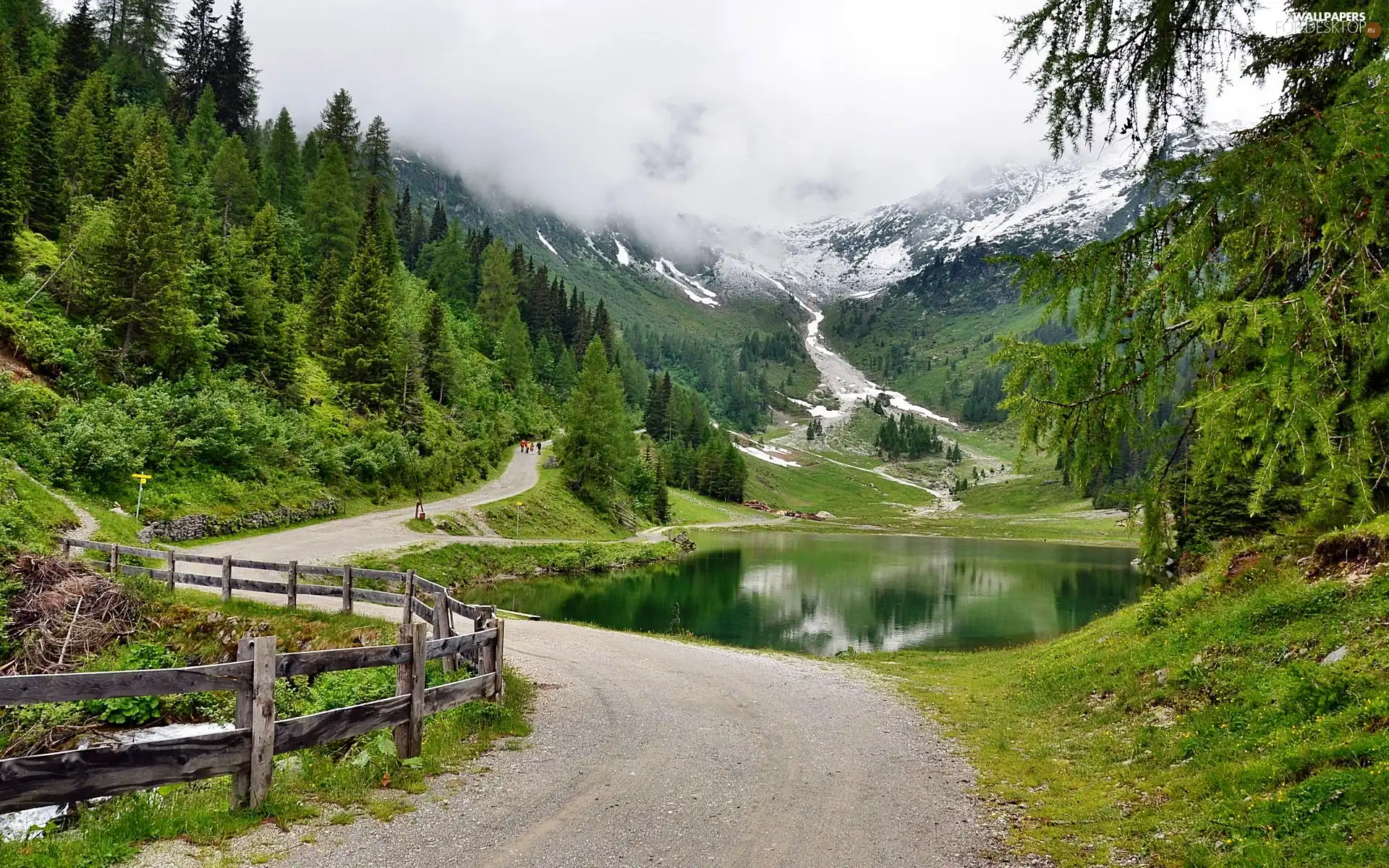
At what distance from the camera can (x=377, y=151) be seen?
349 feet

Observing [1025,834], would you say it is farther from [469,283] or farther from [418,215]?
[418,215]

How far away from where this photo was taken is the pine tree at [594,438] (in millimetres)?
71188

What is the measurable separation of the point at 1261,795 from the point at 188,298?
181ft

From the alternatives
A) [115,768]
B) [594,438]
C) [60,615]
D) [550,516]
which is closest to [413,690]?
[115,768]

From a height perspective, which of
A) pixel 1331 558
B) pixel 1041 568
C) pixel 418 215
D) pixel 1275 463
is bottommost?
pixel 1041 568

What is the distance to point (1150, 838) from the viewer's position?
6.76 m

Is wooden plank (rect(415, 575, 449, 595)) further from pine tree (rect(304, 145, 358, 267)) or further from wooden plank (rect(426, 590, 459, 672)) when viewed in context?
pine tree (rect(304, 145, 358, 267))

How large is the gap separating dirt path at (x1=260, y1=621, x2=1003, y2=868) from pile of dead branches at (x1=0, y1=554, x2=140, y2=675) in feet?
32.8

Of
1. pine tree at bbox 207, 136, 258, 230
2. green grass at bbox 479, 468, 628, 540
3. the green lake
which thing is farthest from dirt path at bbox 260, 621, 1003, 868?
pine tree at bbox 207, 136, 258, 230

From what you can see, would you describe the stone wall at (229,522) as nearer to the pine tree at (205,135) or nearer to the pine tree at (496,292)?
the pine tree at (205,135)

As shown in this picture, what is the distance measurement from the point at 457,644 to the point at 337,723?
11.0 feet

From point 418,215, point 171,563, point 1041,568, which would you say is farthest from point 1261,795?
point 418,215

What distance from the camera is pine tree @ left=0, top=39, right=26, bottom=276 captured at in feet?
124

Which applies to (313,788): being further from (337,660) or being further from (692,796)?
(692,796)
